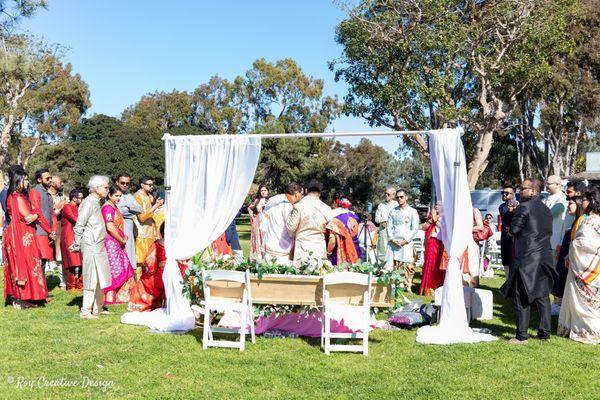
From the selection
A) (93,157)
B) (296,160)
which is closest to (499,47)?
(296,160)

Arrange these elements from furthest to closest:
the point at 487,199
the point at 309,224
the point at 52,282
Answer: the point at 487,199 < the point at 52,282 < the point at 309,224

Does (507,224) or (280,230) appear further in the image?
(507,224)

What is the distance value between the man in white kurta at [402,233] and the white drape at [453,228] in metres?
3.31

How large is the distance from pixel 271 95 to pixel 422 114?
26.6 meters

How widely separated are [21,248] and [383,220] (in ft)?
20.4

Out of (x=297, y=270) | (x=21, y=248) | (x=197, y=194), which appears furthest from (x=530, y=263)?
(x=21, y=248)

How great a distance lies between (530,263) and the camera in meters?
6.40

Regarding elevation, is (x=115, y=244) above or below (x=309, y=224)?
below

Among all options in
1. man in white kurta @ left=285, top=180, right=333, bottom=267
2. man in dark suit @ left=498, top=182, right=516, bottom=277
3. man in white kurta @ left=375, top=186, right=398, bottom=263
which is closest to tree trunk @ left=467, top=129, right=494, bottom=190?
man in white kurta @ left=375, top=186, right=398, bottom=263

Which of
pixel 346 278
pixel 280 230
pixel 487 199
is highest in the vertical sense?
pixel 487 199

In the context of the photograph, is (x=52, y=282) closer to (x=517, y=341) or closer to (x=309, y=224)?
(x=309, y=224)

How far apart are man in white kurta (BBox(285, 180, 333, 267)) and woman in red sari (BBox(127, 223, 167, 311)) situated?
1864mm

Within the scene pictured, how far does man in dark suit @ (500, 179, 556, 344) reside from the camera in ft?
21.0

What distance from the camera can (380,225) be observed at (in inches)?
457
